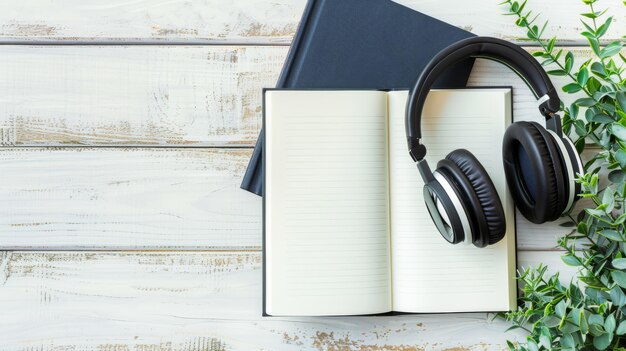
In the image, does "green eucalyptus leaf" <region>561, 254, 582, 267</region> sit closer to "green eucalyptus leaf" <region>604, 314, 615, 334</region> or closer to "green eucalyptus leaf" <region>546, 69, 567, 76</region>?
"green eucalyptus leaf" <region>604, 314, 615, 334</region>

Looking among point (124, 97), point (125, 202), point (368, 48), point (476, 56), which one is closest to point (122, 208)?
point (125, 202)

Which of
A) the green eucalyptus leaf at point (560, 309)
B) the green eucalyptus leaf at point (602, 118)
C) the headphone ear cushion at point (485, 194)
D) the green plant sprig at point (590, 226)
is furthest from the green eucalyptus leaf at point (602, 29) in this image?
the green eucalyptus leaf at point (560, 309)

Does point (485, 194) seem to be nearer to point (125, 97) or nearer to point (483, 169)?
point (483, 169)

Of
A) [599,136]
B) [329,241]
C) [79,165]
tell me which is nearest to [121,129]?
[79,165]

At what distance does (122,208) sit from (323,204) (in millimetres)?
281

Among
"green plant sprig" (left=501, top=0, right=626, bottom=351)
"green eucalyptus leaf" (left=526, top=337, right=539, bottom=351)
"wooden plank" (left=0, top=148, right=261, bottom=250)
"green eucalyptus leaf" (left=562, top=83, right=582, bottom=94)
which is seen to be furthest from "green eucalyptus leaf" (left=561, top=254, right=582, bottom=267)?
"wooden plank" (left=0, top=148, right=261, bottom=250)

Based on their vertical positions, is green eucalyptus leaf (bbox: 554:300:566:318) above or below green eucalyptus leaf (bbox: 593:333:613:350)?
above

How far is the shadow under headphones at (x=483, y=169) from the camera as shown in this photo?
0.71 meters

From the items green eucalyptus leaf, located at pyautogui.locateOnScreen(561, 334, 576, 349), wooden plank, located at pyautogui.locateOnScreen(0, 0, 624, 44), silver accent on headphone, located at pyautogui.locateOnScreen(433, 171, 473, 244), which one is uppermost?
wooden plank, located at pyautogui.locateOnScreen(0, 0, 624, 44)

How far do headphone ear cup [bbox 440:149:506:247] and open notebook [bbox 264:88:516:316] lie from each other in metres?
0.06

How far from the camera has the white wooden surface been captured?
82 centimetres

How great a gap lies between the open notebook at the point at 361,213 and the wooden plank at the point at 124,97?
81 millimetres

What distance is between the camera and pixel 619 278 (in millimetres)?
694

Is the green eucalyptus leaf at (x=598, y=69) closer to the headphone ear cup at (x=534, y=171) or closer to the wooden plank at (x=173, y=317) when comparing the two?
the headphone ear cup at (x=534, y=171)
